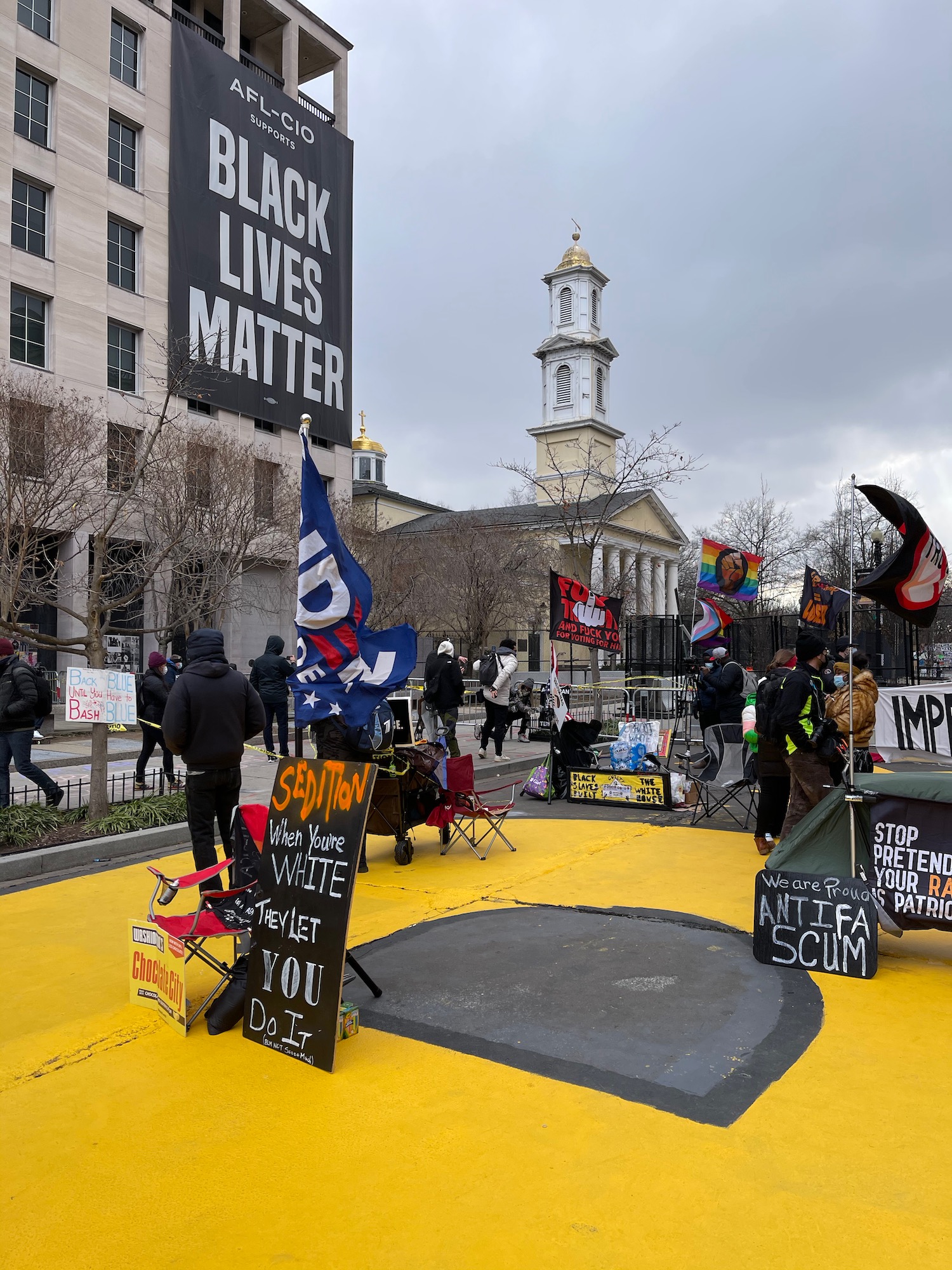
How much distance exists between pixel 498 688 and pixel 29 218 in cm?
2441

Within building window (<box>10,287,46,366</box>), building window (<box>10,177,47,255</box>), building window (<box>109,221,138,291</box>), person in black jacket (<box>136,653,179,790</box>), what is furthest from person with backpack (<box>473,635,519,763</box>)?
building window (<box>109,221,138,291</box>)

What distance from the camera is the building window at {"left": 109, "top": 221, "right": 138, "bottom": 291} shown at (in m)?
31.6

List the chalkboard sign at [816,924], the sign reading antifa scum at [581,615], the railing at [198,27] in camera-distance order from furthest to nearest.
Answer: the railing at [198,27]
the sign reading antifa scum at [581,615]
the chalkboard sign at [816,924]

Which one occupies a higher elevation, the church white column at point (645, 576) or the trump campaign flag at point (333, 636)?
the church white column at point (645, 576)

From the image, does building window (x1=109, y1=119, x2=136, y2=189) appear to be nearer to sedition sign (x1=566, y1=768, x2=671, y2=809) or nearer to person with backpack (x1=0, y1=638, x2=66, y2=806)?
person with backpack (x1=0, y1=638, x2=66, y2=806)

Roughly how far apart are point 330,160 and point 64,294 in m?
18.0

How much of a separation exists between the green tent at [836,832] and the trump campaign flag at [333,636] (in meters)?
2.87

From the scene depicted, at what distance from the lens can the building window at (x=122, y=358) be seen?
31125 millimetres

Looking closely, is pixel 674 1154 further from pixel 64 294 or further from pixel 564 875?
pixel 64 294

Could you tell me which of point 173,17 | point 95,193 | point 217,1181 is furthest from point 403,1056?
point 173,17

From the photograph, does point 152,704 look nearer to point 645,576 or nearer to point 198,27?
point 198,27

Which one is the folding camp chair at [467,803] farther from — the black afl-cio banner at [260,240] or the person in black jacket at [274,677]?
the black afl-cio banner at [260,240]

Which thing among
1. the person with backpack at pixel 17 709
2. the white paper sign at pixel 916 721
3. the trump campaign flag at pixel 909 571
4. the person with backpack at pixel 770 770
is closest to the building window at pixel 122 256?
the person with backpack at pixel 17 709

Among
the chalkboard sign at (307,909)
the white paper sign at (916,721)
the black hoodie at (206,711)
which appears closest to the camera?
the chalkboard sign at (307,909)
